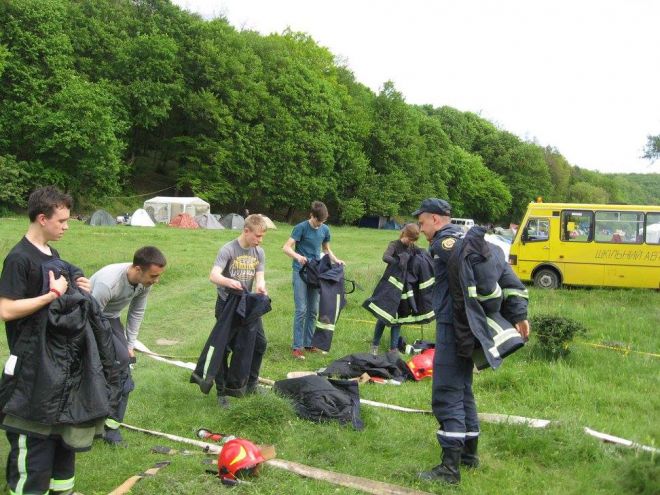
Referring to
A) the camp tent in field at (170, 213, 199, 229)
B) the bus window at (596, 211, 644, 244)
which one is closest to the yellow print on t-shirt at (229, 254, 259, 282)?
the bus window at (596, 211, 644, 244)

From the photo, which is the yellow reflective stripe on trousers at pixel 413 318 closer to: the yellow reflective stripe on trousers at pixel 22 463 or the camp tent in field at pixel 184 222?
the yellow reflective stripe on trousers at pixel 22 463

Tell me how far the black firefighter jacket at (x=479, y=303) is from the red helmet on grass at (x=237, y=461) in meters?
1.64

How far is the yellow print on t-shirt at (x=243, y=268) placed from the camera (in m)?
5.91

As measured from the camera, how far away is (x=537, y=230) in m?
17.1

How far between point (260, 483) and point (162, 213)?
33.1 meters

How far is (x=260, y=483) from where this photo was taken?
162 inches

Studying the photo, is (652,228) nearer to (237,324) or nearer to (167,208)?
(237,324)

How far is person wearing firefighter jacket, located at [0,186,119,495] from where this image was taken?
3289 mm

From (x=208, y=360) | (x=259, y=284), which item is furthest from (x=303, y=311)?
(x=208, y=360)

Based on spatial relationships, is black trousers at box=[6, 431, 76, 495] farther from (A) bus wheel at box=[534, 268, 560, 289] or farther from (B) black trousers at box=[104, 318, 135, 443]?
(A) bus wheel at box=[534, 268, 560, 289]

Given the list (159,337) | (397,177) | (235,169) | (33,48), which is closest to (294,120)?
(235,169)

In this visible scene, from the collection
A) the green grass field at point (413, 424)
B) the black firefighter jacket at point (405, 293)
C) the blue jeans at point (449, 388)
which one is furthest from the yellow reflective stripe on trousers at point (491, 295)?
the black firefighter jacket at point (405, 293)

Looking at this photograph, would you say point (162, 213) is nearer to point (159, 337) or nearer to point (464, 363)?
point (159, 337)

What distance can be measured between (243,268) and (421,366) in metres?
2.67
